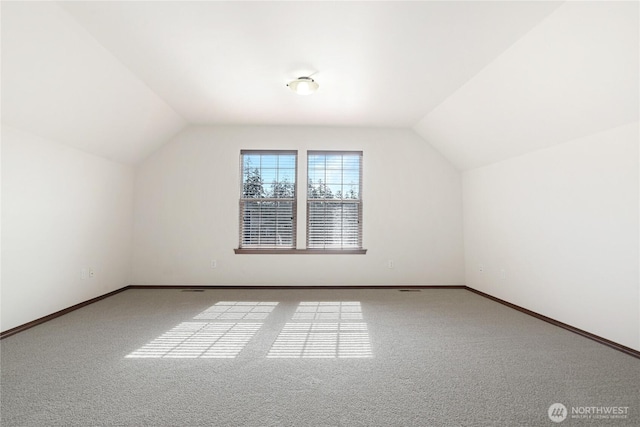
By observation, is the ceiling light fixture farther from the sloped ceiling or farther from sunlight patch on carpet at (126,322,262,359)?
sunlight patch on carpet at (126,322,262,359)

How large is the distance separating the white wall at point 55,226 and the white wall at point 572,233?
5348mm

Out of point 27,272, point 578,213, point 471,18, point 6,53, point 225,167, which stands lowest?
point 27,272

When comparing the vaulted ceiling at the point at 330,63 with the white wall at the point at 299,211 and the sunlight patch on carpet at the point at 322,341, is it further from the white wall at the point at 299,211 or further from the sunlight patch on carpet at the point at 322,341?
the sunlight patch on carpet at the point at 322,341

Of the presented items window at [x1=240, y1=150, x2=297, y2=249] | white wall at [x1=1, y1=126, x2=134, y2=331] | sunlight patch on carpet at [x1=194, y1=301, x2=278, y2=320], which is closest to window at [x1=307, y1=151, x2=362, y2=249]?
window at [x1=240, y1=150, x2=297, y2=249]

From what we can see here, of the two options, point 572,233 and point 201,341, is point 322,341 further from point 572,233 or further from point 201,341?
point 572,233

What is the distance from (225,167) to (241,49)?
232 cm

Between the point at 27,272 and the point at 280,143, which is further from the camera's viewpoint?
the point at 280,143

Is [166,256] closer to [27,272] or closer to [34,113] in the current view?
[27,272]

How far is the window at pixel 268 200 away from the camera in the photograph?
15.3 feet

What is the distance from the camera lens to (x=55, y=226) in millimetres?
→ 3213

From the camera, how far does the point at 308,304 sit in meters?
3.72

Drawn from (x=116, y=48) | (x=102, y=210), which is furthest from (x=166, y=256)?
(x=116, y=48)

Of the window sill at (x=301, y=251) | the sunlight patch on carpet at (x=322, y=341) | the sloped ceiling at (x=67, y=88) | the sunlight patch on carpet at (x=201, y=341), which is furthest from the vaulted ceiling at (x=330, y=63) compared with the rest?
the sunlight patch on carpet at (x=322, y=341)

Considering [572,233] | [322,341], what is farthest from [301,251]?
[572,233]
